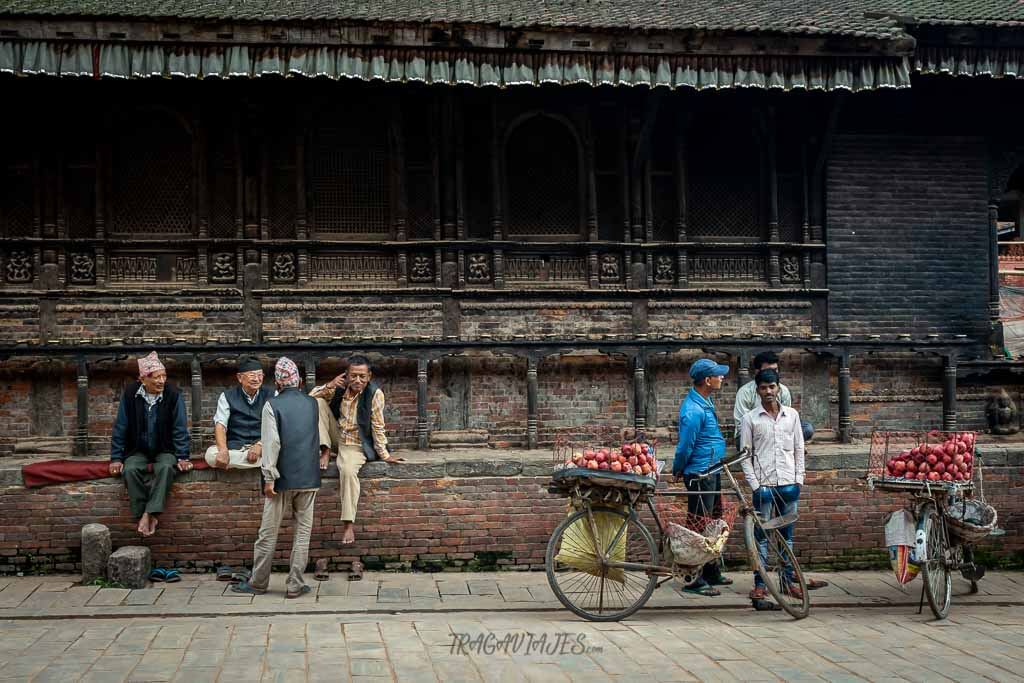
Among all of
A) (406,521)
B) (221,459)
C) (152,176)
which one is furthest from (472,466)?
(152,176)

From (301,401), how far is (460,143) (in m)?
5.35

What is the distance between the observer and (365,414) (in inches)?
351

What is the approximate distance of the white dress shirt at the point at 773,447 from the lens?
7902mm

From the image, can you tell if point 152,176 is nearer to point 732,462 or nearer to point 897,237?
point 732,462

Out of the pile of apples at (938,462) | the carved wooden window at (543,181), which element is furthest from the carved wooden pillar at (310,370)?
the pile of apples at (938,462)

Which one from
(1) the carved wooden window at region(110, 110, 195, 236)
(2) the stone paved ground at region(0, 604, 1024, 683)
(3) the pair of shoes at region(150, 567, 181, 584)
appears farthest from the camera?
(1) the carved wooden window at region(110, 110, 195, 236)

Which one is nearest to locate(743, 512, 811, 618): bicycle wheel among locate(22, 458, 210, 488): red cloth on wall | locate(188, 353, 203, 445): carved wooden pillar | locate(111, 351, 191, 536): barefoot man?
locate(22, 458, 210, 488): red cloth on wall

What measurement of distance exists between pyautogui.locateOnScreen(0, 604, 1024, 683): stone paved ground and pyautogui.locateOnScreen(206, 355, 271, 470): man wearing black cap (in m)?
1.57

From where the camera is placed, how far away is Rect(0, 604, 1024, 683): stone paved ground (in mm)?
5977

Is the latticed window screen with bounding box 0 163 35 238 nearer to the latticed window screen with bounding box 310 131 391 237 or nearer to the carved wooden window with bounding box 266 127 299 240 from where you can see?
the carved wooden window with bounding box 266 127 299 240

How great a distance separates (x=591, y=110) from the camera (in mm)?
12664

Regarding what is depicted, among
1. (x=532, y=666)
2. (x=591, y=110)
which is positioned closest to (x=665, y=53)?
(x=591, y=110)

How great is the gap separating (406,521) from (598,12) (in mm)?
6316

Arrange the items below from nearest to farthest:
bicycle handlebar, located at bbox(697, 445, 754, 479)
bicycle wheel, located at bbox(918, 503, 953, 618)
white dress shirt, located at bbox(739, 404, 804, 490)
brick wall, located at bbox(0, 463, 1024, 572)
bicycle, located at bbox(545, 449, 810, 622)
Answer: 1. bicycle, located at bbox(545, 449, 810, 622)
2. bicycle handlebar, located at bbox(697, 445, 754, 479)
3. bicycle wheel, located at bbox(918, 503, 953, 618)
4. white dress shirt, located at bbox(739, 404, 804, 490)
5. brick wall, located at bbox(0, 463, 1024, 572)
